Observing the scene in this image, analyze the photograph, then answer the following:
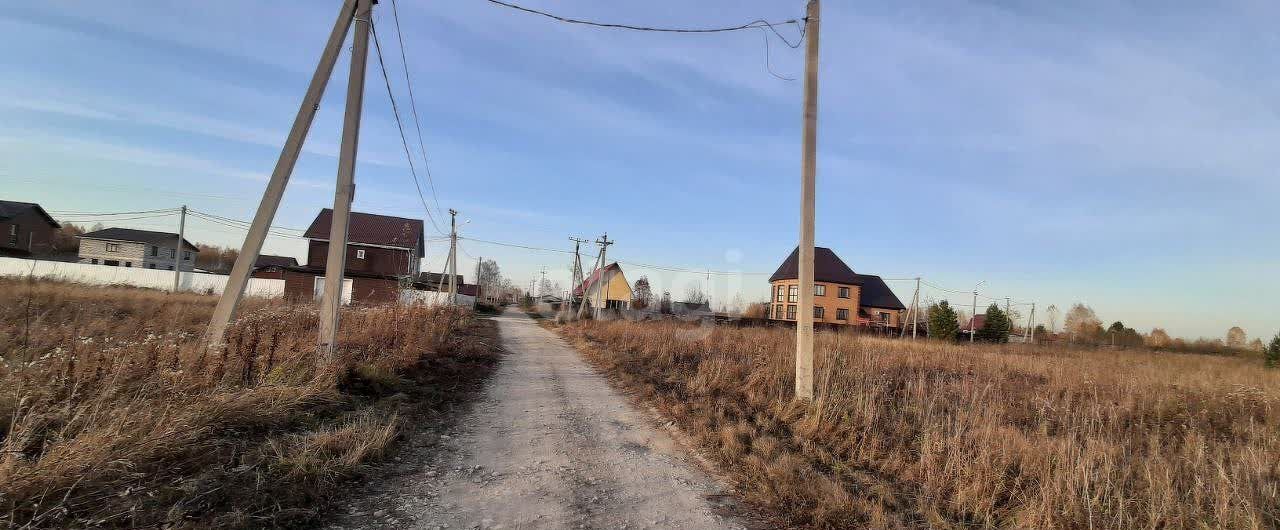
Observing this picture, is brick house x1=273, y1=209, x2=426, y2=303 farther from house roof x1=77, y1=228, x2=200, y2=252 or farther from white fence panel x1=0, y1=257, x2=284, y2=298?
house roof x1=77, y1=228, x2=200, y2=252

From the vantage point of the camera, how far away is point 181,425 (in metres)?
3.31

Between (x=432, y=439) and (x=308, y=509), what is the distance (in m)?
1.77

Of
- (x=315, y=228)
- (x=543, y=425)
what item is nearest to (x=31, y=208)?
(x=315, y=228)

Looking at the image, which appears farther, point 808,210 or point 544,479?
point 808,210

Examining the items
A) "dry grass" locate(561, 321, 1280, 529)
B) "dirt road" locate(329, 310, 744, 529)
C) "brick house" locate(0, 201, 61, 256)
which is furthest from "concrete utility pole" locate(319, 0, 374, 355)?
"brick house" locate(0, 201, 61, 256)

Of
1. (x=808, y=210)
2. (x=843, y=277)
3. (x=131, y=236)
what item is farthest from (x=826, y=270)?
(x=131, y=236)

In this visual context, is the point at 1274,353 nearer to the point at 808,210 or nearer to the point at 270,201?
the point at 808,210

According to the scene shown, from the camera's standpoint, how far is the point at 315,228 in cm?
3372

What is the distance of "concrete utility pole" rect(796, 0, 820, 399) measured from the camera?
6.35m

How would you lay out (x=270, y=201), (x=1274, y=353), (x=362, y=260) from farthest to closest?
(x=362, y=260) → (x=1274, y=353) → (x=270, y=201)

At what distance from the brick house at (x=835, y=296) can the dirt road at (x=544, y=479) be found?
130 feet

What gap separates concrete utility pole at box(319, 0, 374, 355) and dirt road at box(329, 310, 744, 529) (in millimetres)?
2302

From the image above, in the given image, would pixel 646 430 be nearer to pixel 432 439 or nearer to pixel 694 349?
pixel 432 439

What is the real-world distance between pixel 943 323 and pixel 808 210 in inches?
1167
